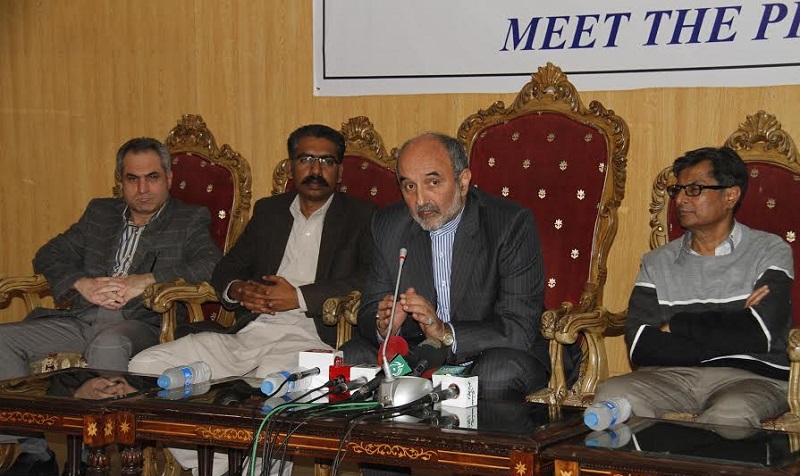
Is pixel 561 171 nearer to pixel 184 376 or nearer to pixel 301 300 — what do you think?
pixel 301 300

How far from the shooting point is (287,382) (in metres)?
3.13

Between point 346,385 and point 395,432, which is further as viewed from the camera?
point 346,385

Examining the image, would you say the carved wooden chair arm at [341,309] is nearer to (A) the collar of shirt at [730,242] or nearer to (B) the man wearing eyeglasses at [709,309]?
(B) the man wearing eyeglasses at [709,309]

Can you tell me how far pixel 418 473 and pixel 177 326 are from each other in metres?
1.14

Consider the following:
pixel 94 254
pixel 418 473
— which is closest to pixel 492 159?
pixel 418 473

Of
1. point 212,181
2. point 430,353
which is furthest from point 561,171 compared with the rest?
point 212,181

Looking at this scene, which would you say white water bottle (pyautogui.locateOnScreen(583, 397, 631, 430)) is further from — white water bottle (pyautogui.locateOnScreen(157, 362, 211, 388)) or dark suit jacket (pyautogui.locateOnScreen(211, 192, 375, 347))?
dark suit jacket (pyautogui.locateOnScreen(211, 192, 375, 347))

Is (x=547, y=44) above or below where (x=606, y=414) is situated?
above

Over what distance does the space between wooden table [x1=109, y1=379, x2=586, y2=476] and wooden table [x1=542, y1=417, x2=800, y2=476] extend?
0.09m

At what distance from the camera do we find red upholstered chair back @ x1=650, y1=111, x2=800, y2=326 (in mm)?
3783

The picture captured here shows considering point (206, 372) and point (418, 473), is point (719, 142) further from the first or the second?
point (206, 372)

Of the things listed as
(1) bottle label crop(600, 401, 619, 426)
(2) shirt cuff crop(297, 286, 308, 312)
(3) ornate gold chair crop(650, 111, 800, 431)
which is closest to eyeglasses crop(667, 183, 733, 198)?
(3) ornate gold chair crop(650, 111, 800, 431)

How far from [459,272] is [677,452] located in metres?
1.43

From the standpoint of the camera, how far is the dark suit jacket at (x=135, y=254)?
4.62m
